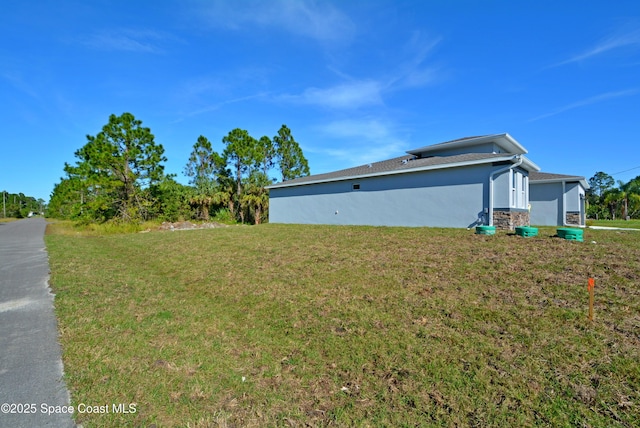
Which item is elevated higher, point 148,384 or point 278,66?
point 278,66

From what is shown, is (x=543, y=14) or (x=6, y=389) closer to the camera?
(x=6, y=389)

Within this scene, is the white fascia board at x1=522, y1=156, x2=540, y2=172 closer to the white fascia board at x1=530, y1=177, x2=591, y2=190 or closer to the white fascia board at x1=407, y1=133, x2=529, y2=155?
the white fascia board at x1=407, y1=133, x2=529, y2=155

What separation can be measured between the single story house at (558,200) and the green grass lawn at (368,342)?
1137 cm

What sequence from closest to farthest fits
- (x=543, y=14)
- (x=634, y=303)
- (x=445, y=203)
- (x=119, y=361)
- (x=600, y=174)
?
(x=119, y=361) → (x=634, y=303) → (x=543, y=14) → (x=445, y=203) → (x=600, y=174)

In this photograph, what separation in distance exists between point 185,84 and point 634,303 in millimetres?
14731

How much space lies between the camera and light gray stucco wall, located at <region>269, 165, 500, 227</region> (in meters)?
11.5

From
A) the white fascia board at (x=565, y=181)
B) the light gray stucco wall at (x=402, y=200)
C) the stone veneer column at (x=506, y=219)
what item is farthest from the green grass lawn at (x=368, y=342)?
the white fascia board at (x=565, y=181)

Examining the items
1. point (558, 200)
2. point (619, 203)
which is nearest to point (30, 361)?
point (558, 200)

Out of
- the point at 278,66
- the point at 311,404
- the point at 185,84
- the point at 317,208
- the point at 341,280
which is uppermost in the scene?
the point at 278,66

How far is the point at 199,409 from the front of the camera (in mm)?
2250

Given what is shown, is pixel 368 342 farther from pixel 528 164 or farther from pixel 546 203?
pixel 546 203

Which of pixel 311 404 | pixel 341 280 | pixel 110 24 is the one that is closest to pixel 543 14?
pixel 341 280

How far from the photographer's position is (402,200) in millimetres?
13453

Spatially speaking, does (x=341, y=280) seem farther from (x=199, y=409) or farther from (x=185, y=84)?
(x=185, y=84)
